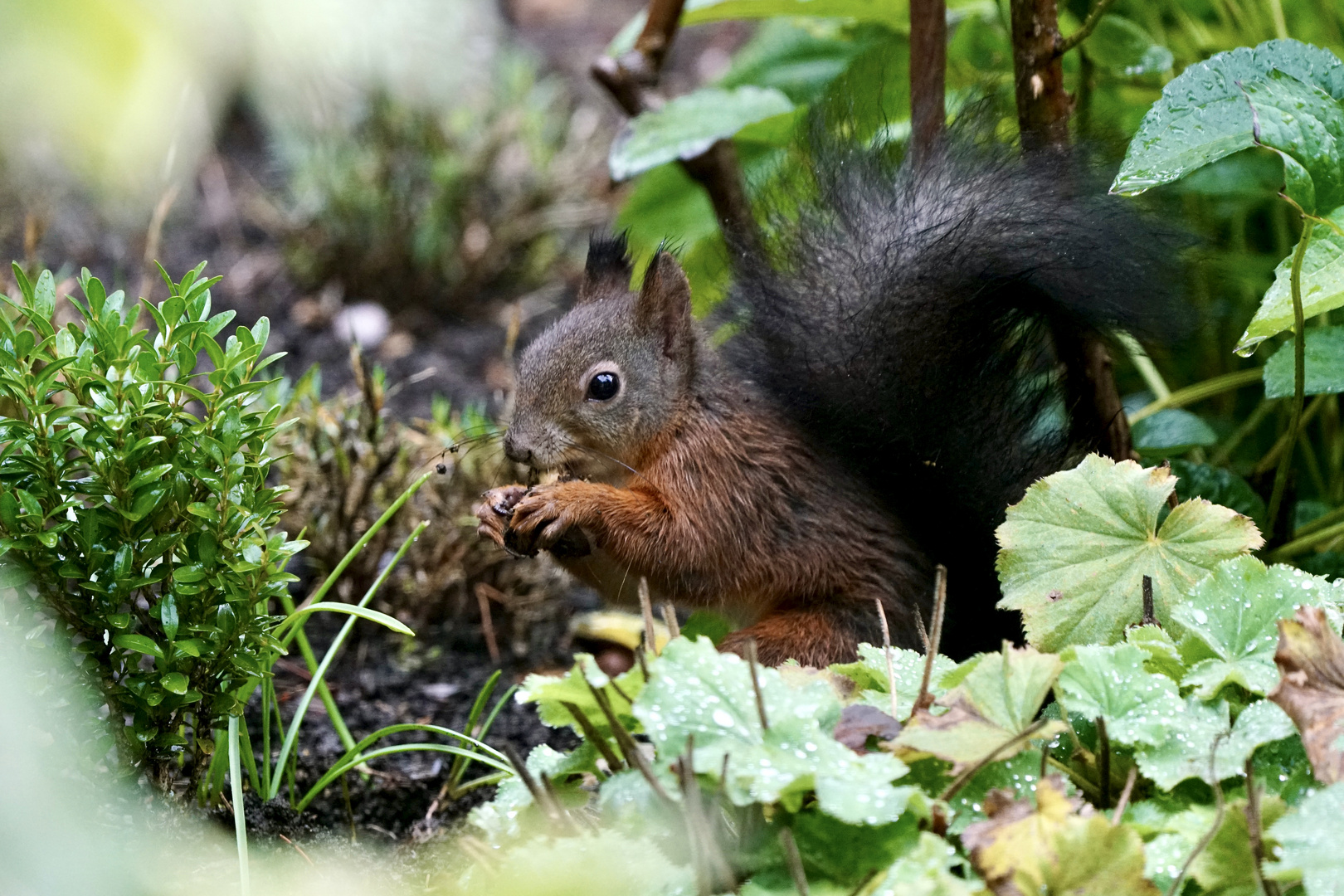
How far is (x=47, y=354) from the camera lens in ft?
4.35

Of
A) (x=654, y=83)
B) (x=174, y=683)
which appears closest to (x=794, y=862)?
(x=174, y=683)

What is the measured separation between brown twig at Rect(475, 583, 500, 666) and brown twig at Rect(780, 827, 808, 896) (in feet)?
4.65

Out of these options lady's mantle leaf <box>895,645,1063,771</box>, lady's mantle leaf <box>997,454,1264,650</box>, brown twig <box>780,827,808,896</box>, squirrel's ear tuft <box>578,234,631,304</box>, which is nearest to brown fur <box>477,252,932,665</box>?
squirrel's ear tuft <box>578,234,631,304</box>

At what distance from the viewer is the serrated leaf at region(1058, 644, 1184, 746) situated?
3.76 feet

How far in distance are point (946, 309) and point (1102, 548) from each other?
0.42 m

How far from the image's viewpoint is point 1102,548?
1.47 metres

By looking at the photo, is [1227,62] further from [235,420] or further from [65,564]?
[65,564]

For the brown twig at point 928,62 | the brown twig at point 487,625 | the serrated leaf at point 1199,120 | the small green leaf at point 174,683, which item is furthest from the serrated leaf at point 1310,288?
the brown twig at point 487,625

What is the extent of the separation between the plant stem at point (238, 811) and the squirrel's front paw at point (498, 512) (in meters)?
0.46

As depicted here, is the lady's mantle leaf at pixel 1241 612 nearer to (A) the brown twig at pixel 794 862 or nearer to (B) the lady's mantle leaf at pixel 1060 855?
(B) the lady's mantle leaf at pixel 1060 855

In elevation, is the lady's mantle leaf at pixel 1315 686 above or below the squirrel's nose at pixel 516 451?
above

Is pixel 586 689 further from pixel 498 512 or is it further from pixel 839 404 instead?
pixel 839 404

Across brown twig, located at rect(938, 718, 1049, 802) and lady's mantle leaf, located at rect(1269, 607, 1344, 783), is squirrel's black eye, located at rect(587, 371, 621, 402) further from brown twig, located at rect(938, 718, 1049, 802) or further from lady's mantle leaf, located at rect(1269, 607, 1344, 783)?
lady's mantle leaf, located at rect(1269, 607, 1344, 783)

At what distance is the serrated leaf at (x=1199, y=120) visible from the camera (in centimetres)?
138
